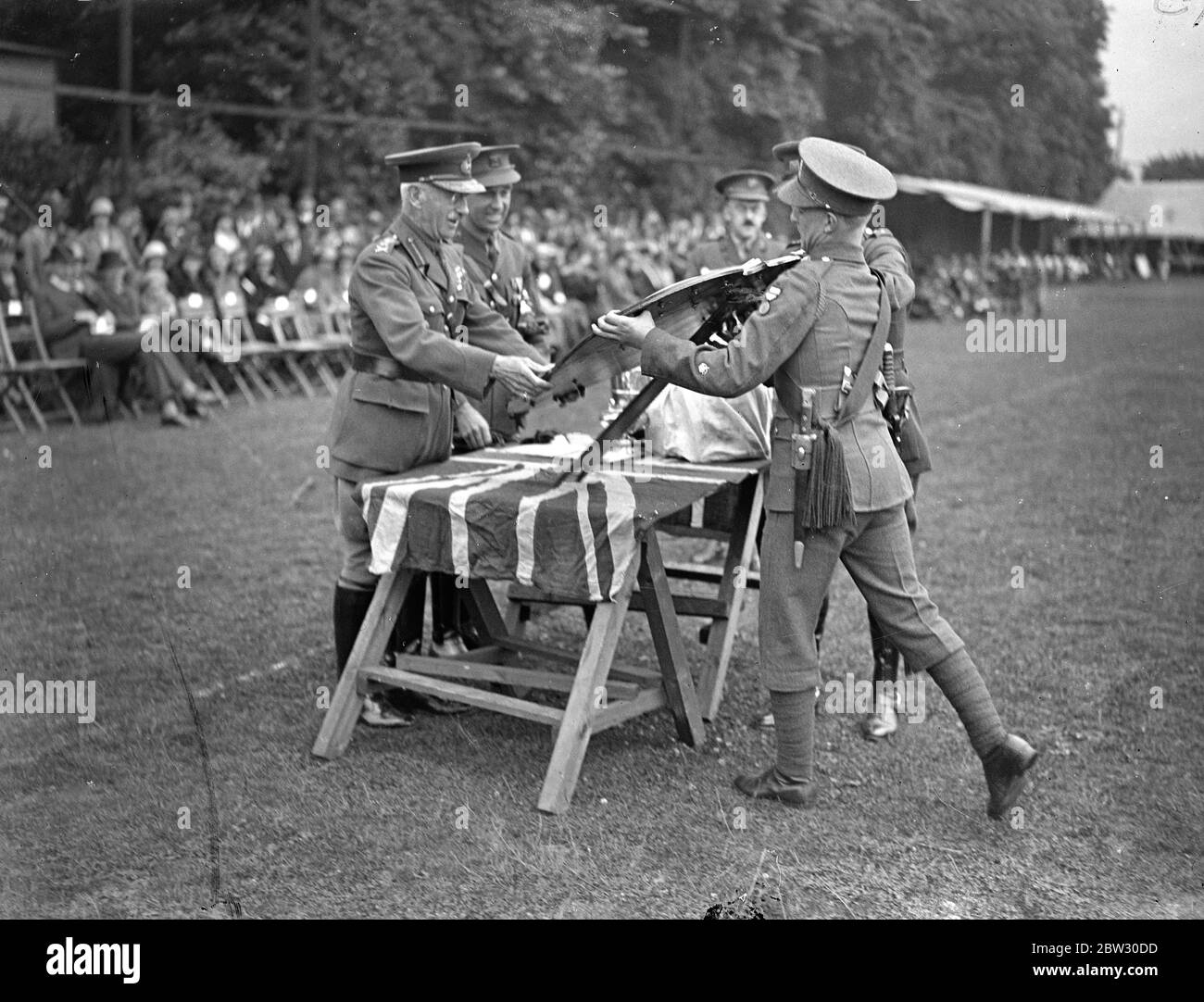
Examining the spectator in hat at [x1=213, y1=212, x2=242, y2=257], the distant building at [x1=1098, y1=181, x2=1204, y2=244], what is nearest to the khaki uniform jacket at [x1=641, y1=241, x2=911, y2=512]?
the distant building at [x1=1098, y1=181, x2=1204, y2=244]

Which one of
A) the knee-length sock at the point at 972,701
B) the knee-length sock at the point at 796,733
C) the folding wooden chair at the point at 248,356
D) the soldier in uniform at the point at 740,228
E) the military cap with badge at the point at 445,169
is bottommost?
the folding wooden chair at the point at 248,356

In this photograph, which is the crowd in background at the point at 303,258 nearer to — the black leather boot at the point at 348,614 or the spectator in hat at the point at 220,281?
the spectator in hat at the point at 220,281

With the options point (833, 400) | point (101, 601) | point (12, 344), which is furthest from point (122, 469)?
point (833, 400)

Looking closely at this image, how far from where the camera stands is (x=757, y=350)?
12.9 feet

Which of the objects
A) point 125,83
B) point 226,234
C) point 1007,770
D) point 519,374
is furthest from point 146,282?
point 1007,770

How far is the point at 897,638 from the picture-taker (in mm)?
4156

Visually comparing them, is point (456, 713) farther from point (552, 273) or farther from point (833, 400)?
point (552, 273)

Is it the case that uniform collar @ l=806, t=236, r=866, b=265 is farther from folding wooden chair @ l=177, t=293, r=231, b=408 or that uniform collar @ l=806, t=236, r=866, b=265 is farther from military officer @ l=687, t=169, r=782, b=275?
folding wooden chair @ l=177, t=293, r=231, b=408

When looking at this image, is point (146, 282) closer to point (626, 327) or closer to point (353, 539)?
point (353, 539)

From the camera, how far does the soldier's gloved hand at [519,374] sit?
15.1ft

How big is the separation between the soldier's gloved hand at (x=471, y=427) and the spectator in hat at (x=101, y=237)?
7.78 m

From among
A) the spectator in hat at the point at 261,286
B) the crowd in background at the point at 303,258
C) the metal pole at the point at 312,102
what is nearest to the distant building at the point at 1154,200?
the crowd in background at the point at 303,258

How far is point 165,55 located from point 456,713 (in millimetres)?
10356
